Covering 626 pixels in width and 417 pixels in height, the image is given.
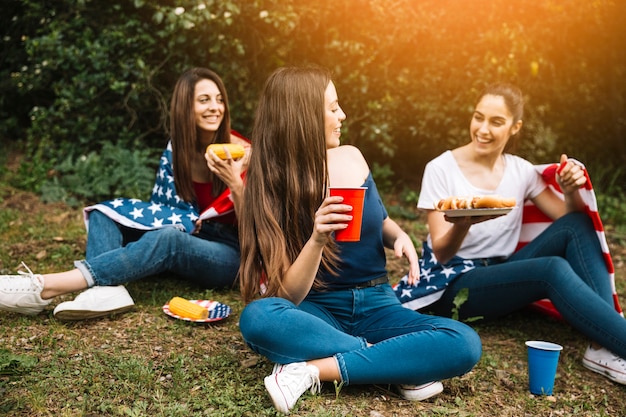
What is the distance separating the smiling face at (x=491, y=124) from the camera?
3.70 meters

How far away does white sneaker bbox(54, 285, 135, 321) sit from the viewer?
Answer: 3.31 meters

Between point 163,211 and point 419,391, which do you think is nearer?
point 419,391

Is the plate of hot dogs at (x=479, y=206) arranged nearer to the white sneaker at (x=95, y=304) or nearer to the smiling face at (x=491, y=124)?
the smiling face at (x=491, y=124)

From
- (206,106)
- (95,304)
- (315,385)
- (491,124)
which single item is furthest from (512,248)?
(95,304)

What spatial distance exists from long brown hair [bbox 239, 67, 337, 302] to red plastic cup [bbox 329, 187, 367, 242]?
1.04 feet

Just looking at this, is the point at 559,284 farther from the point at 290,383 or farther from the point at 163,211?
the point at 163,211

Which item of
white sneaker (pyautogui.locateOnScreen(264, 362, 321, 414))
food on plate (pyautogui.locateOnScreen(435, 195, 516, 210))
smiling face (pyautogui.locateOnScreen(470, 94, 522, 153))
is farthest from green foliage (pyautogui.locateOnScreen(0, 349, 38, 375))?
smiling face (pyautogui.locateOnScreen(470, 94, 522, 153))

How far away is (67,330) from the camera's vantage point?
330cm

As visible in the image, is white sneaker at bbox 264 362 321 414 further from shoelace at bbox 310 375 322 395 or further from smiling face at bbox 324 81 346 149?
smiling face at bbox 324 81 346 149

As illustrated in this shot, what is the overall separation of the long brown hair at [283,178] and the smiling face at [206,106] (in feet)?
4.25

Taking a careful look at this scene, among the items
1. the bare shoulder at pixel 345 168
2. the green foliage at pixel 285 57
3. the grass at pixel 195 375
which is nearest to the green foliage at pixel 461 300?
the grass at pixel 195 375

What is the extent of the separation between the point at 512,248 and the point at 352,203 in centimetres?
171

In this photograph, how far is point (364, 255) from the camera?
2998 mm

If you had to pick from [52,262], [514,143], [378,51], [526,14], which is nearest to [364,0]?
[378,51]
